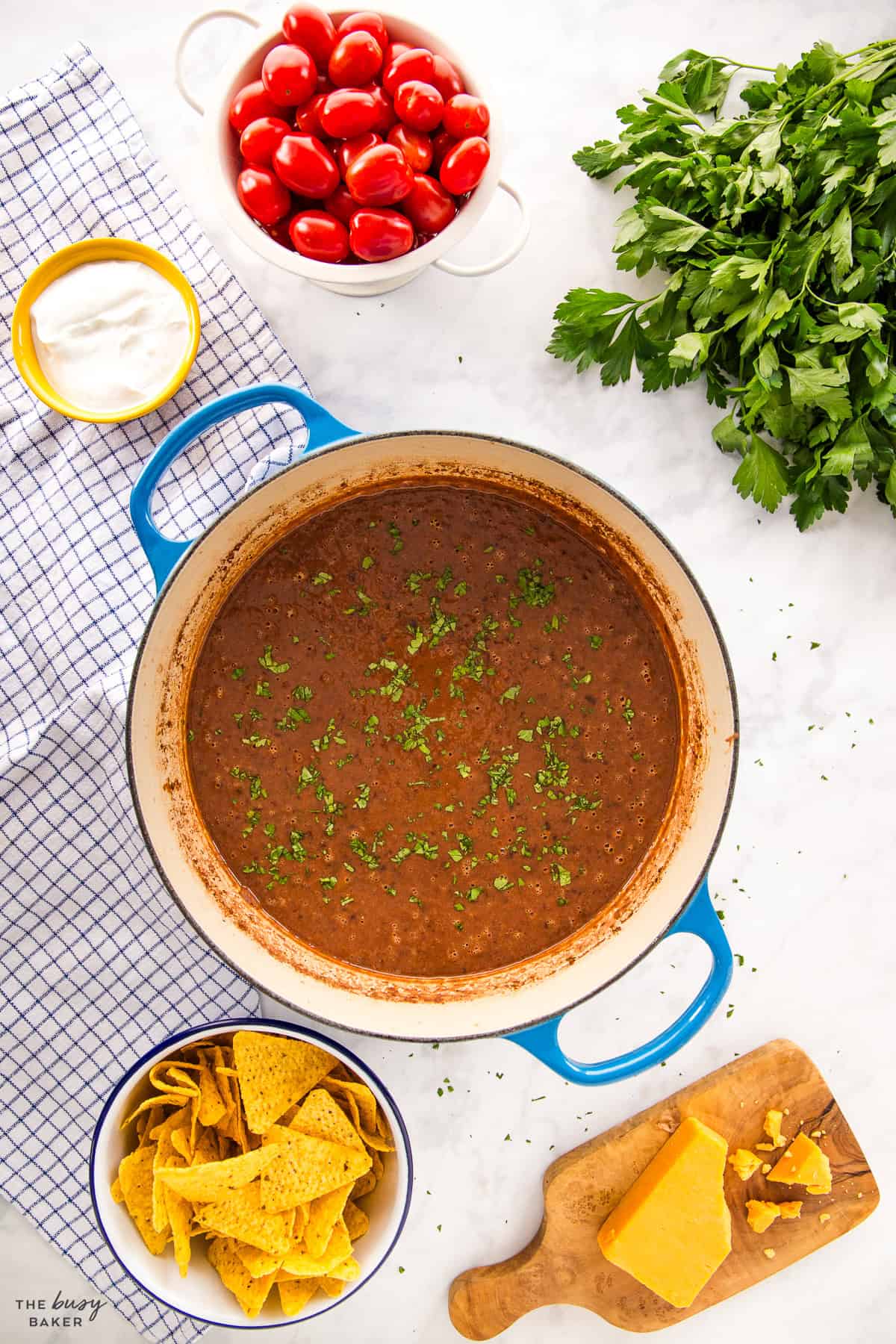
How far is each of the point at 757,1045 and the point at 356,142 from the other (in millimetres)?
2316

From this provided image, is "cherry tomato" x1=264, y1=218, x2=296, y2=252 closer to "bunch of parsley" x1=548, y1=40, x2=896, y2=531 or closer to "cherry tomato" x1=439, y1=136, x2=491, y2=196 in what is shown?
"cherry tomato" x1=439, y1=136, x2=491, y2=196

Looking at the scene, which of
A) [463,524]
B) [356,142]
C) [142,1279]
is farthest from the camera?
[463,524]

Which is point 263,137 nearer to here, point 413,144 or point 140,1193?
point 413,144

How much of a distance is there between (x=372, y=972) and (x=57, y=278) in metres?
1.73

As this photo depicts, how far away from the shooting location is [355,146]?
200 centimetres

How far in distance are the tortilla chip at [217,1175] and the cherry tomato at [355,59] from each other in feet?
7.36

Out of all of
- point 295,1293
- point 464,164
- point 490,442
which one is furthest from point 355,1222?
point 464,164

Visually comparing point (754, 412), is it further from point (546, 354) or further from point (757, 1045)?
point (757, 1045)

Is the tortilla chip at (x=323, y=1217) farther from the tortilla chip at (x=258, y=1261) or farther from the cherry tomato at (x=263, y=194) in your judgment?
the cherry tomato at (x=263, y=194)

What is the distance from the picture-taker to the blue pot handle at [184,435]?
6.60 feet

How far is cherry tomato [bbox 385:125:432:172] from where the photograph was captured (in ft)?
6.57

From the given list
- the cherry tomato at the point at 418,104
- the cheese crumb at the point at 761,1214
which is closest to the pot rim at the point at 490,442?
the cherry tomato at the point at 418,104

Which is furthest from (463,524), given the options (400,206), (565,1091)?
(565,1091)

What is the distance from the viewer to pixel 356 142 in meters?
2.00
